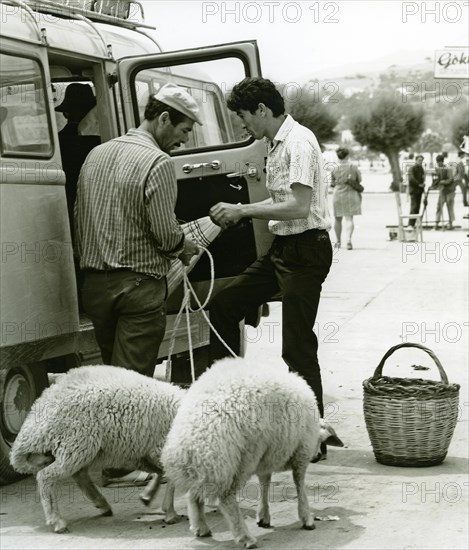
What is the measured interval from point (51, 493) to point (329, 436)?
180 centimetres

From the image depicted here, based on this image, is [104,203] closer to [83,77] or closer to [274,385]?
[274,385]

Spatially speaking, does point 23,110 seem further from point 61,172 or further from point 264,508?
point 264,508

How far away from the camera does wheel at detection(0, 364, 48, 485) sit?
6688 millimetres

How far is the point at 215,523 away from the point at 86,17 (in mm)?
4252

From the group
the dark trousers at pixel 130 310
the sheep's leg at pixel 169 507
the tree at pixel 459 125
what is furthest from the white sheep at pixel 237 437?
the tree at pixel 459 125

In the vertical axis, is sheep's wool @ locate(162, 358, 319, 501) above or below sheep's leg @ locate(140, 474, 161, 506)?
above

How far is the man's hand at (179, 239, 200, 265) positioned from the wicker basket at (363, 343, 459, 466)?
1451mm

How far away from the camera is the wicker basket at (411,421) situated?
6.70m

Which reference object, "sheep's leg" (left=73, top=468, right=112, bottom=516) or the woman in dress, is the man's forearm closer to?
"sheep's leg" (left=73, top=468, right=112, bottom=516)

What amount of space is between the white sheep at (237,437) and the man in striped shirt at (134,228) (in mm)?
911

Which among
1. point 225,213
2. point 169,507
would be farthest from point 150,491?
point 225,213

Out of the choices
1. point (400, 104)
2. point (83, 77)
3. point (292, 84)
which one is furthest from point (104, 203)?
point (400, 104)

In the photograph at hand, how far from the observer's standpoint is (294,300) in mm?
6855

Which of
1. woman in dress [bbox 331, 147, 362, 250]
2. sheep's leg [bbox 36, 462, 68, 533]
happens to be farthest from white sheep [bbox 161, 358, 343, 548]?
woman in dress [bbox 331, 147, 362, 250]
